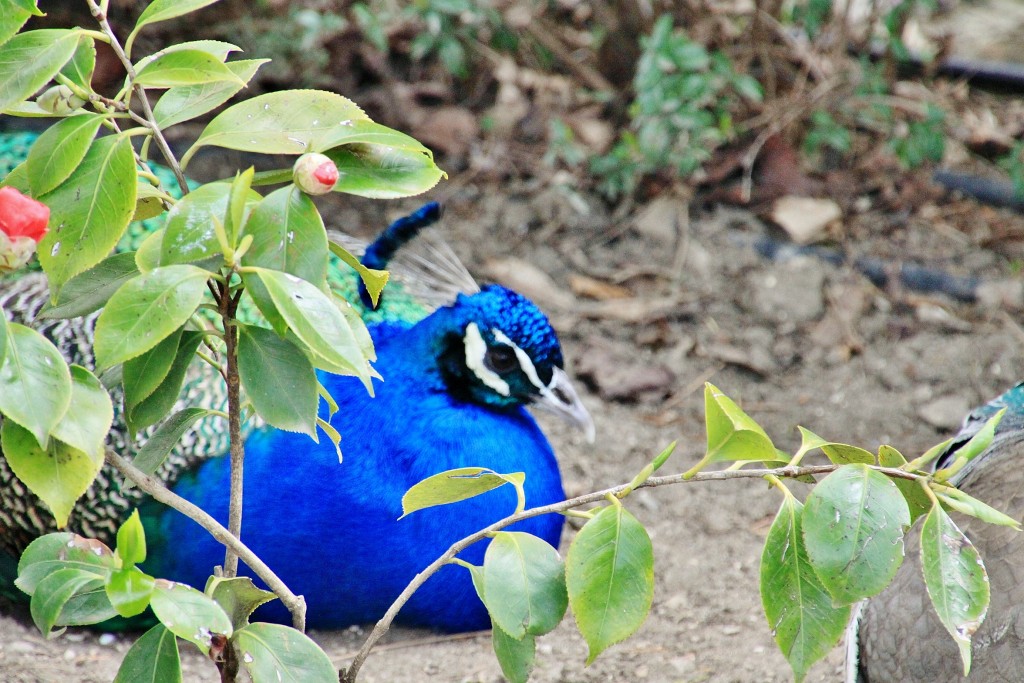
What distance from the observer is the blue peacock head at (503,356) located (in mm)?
2213

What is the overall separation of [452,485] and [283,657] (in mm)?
265

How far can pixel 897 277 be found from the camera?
139 inches

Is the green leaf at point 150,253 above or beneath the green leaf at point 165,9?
beneath

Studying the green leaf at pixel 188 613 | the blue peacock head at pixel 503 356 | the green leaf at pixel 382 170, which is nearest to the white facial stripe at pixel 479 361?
the blue peacock head at pixel 503 356

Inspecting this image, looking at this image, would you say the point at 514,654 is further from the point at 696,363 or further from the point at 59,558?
the point at 696,363

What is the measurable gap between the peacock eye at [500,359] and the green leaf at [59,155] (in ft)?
3.80

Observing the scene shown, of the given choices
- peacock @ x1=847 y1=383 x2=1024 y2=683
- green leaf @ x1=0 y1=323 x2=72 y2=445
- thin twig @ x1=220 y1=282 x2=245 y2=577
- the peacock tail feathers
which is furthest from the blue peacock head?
green leaf @ x1=0 y1=323 x2=72 y2=445

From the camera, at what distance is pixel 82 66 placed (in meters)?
1.22

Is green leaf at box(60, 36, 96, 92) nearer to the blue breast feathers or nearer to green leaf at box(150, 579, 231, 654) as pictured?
green leaf at box(150, 579, 231, 654)

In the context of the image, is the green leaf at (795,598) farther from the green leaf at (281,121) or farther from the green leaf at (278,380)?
the green leaf at (281,121)

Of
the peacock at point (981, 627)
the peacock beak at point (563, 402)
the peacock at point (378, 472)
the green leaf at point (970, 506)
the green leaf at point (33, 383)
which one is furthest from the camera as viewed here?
the peacock beak at point (563, 402)

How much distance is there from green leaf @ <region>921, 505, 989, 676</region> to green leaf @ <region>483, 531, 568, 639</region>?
39cm

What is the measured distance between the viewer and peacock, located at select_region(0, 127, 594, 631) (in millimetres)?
2133

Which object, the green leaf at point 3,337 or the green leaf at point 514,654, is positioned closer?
the green leaf at point 3,337
